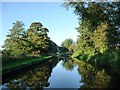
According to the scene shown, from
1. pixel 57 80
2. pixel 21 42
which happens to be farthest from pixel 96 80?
pixel 21 42

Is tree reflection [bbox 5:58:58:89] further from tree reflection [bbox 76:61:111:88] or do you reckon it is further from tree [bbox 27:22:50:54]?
tree [bbox 27:22:50:54]

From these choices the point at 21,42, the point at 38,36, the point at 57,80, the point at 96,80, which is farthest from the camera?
the point at 38,36

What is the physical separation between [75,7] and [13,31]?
2579 centimetres

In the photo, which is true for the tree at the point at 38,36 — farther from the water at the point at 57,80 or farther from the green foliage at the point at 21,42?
the water at the point at 57,80

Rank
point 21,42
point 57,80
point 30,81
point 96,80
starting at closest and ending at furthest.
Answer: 1. point 96,80
2. point 30,81
3. point 57,80
4. point 21,42

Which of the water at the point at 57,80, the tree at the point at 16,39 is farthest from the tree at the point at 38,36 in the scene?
the water at the point at 57,80

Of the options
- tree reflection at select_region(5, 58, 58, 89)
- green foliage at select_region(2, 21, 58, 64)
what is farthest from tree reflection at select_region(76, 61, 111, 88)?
green foliage at select_region(2, 21, 58, 64)

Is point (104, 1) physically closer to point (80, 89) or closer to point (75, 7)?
point (75, 7)

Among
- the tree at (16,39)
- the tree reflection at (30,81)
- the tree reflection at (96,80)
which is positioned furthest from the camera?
the tree at (16,39)

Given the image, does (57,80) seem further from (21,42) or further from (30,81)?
(21,42)

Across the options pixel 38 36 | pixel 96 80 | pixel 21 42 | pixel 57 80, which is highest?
pixel 38 36

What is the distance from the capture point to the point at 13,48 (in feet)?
137

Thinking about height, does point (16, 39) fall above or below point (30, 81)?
above

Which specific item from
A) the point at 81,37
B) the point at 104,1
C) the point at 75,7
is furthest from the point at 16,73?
the point at 81,37
